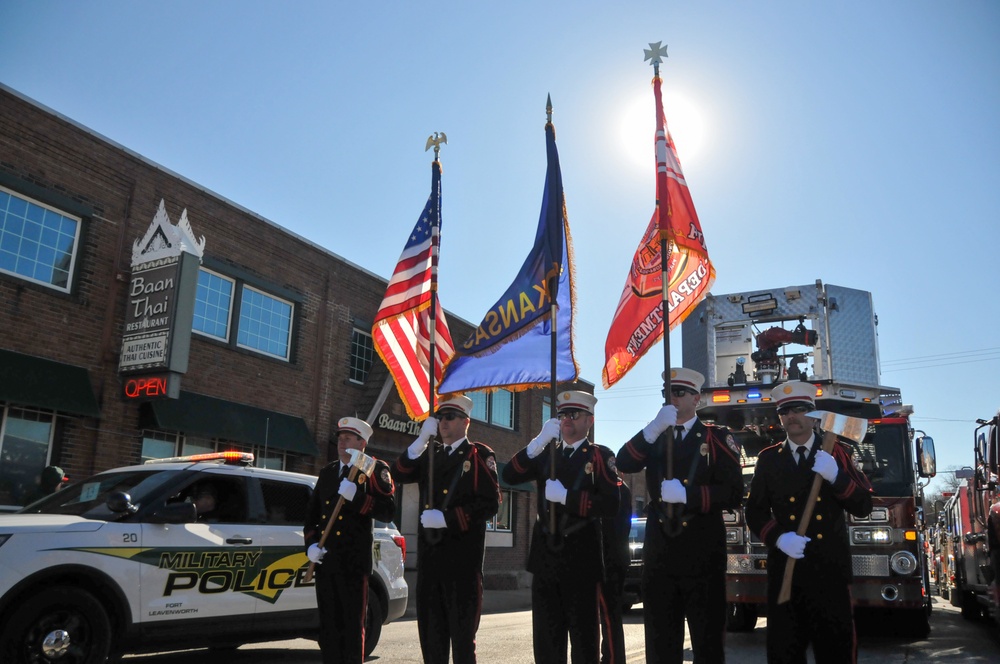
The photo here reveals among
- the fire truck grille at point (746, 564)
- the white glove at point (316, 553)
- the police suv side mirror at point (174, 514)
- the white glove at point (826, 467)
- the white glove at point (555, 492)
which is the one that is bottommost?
the fire truck grille at point (746, 564)

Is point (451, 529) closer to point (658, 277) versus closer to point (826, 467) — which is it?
point (826, 467)

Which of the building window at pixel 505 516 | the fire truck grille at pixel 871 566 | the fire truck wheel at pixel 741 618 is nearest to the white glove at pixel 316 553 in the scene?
the fire truck grille at pixel 871 566

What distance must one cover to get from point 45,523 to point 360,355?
1312 cm

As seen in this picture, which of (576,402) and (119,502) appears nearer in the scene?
(576,402)

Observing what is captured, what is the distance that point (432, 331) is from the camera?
277 inches

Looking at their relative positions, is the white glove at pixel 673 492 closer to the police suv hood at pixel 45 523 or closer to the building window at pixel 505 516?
the police suv hood at pixel 45 523

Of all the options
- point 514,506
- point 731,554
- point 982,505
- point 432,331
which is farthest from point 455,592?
point 514,506

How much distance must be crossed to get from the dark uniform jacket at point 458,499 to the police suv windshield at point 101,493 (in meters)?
2.49

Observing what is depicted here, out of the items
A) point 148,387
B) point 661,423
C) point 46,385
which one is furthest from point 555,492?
point 148,387

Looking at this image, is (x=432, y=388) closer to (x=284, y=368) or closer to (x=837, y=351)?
(x=837, y=351)

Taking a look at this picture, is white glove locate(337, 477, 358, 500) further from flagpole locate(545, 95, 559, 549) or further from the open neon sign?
the open neon sign

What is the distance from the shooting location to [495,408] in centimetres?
2552

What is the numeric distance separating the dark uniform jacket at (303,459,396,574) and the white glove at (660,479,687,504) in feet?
7.73

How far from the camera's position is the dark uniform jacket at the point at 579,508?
205 inches
